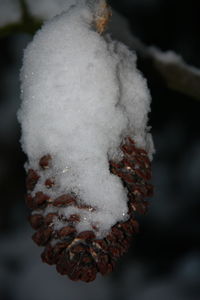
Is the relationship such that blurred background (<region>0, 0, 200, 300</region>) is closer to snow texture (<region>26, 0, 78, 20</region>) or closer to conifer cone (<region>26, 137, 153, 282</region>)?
snow texture (<region>26, 0, 78, 20</region>)

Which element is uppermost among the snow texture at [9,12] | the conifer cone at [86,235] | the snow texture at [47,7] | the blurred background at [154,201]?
the snow texture at [47,7]

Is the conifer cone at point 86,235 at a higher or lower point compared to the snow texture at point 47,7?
lower

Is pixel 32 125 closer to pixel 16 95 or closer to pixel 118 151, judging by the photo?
pixel 118 151

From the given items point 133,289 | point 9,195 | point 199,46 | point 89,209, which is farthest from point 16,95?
point 89,209

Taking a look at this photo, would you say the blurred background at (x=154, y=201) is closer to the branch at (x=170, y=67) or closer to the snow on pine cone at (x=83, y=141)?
the branch at (x=170, y=67)

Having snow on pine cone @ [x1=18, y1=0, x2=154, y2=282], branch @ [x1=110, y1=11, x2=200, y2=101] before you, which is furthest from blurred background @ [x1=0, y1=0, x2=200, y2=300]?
snow on pine cone @ [x1=18, y1=0, x2=154, y2=282]

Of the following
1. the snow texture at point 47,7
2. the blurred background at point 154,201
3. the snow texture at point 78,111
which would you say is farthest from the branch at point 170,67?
the blurred background at point 154,201

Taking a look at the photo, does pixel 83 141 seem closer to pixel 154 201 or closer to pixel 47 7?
pixel 47 7
